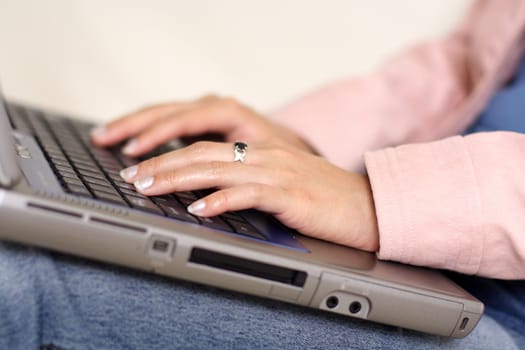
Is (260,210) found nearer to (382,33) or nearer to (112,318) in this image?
(112,318)

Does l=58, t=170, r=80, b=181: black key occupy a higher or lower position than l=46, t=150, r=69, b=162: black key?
higher

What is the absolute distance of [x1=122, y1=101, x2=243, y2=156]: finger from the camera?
2.51ft

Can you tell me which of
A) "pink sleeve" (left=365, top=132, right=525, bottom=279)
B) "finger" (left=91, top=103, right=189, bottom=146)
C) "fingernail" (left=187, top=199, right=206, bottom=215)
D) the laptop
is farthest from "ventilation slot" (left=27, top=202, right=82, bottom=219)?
"finger" (left=91, top=103, right=189, bottom=146)

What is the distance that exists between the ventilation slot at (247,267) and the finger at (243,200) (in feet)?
0.19

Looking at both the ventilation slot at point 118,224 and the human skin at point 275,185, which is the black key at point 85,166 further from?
the ventilation slot at point 118,224

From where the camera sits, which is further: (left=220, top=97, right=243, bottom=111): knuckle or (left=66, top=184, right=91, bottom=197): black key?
(left=220, top=97, right=243, bottom=111): knuckle

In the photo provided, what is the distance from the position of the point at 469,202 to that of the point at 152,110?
397mm

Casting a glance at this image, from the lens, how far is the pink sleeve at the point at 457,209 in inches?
22.3

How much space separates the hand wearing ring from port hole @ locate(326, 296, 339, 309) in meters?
0.08

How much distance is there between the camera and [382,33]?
3.86ft

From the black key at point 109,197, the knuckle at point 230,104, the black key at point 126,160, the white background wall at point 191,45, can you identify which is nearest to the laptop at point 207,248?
the black key at point 109,197

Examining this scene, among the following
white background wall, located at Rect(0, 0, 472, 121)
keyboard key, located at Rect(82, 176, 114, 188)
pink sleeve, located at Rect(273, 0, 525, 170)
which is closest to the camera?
keyboard key, located at Rect(82, 176, 114, 188)

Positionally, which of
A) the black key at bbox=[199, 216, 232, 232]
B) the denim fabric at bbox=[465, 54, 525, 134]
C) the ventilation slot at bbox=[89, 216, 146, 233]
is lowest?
the black key at bbox=[199, 216, 232, 232]

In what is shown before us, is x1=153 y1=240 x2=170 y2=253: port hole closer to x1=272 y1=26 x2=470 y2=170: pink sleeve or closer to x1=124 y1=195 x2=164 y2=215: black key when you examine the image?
x1=124 y1=195 x2=164 y2=215: black key
